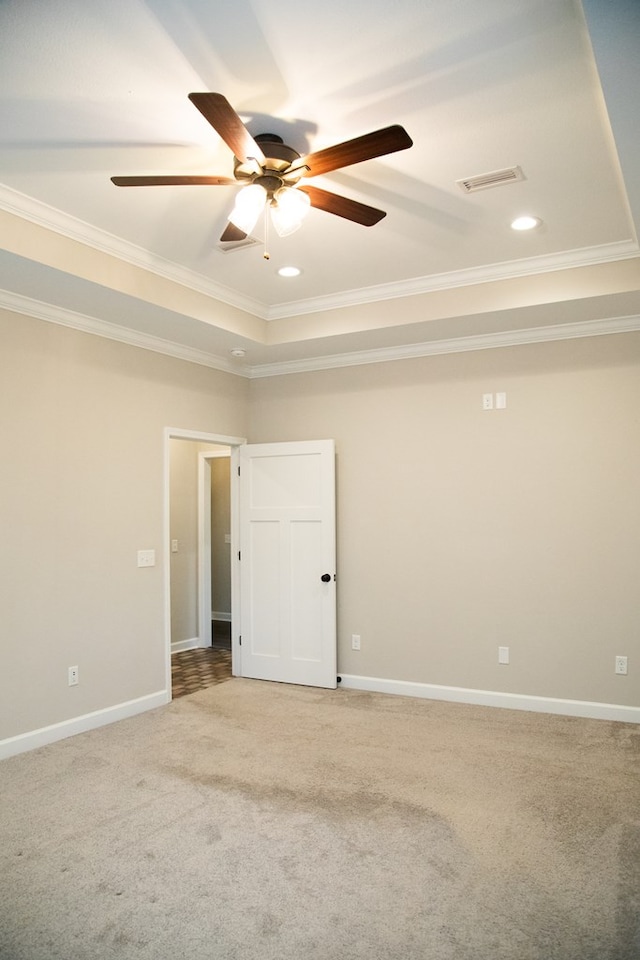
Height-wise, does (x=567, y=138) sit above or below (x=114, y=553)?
above

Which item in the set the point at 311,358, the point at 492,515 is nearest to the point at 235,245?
the point at 311,358

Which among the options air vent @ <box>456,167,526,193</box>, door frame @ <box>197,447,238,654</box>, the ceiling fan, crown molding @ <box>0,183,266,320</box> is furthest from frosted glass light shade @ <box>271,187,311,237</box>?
door frame @ <box>197,447,238,654</box>

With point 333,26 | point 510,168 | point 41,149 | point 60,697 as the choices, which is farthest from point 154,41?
point 60,697

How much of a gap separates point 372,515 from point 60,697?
2.64 m

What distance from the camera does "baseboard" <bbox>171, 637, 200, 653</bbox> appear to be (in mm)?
6777

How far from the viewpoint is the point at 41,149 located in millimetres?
2838

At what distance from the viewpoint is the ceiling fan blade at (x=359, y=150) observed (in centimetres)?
219

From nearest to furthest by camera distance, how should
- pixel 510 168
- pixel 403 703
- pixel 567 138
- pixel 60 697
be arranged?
pixel 567 138, pixel 510 168, pixel 60 697, pixel 403 703

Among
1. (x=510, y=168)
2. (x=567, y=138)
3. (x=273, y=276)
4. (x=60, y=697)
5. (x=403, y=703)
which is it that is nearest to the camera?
(x=567, y=138)

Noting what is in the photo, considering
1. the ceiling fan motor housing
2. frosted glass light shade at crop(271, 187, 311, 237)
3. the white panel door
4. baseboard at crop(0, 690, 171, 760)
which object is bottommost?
baseboard at crop(0, 690, 171, 760)

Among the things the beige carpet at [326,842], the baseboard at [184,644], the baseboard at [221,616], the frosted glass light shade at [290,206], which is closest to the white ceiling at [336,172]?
the frosted glass light shade at [290,206]

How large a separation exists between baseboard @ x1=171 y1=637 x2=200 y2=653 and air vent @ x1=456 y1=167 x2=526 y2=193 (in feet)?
17.1

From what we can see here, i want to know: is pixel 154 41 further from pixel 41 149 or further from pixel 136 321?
pixel 136 321

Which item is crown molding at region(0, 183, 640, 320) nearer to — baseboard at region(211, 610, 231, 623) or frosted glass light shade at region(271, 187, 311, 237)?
frosted glass light shade at region(271, 187, 311, 237)
